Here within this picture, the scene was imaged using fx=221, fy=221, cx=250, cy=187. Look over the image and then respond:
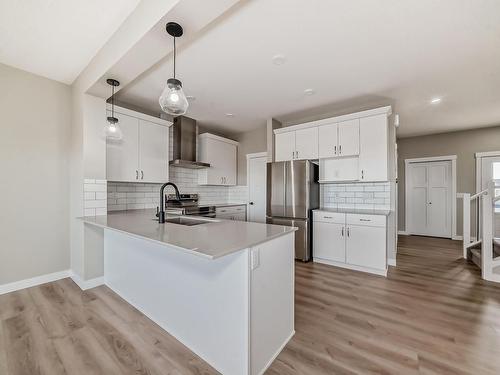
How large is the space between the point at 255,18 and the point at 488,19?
1845 millimetres

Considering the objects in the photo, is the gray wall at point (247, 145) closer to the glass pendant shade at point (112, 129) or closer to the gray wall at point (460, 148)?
the glass pendant shade at point (112, 129)

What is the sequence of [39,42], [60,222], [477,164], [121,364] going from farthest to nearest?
[477,164] < [60,222] < [39,42] < [121,364]

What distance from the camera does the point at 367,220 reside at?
313 cm

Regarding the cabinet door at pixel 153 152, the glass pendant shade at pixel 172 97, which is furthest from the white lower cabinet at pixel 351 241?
the glass pendant shade at pixel 172 97

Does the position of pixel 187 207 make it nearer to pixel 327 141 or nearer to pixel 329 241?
pixel 329 241

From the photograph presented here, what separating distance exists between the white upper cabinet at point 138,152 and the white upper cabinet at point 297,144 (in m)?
2.01

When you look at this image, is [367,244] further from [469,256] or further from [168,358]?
[168,358]

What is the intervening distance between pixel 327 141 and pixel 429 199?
3809 mm

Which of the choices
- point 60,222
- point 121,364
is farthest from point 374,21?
point 60,222

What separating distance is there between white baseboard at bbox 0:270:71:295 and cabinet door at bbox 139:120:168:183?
A: 1.56 meters

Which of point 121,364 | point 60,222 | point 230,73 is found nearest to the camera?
point 121,364

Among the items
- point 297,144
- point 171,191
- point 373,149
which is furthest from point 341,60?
point 171,191

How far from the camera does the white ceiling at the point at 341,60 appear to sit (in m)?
1.72

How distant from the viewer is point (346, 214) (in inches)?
130
